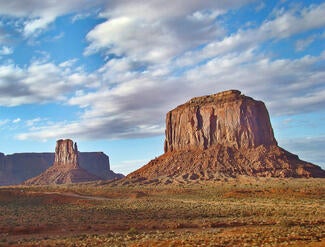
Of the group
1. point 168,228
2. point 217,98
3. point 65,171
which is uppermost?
point 217,98

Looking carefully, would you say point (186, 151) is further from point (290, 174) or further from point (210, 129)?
point (290, 174)

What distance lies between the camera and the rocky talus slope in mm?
147000

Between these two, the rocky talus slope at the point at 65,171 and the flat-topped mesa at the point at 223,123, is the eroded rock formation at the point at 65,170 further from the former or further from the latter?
the flat-topped mesa at the point at 223,123

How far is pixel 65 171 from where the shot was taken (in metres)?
156

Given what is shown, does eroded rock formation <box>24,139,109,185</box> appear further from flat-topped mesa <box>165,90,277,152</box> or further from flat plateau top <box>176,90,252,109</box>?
flat plateau top <box>176,90,252,109</box>

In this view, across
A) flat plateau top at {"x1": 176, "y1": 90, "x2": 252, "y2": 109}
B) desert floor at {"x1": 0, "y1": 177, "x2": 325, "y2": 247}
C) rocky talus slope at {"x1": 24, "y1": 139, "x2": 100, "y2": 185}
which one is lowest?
desert floor at {"x1": 0, "y1": 177, "x2": 325, "y2": 247}

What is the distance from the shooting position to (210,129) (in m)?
105

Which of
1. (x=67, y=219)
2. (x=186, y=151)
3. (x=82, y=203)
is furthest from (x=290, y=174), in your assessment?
(x=67, y=219)

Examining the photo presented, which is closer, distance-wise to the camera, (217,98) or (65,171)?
(217,98)

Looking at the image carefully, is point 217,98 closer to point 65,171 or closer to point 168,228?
point 65,171

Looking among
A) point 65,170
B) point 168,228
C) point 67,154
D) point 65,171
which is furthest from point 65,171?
point 168,228

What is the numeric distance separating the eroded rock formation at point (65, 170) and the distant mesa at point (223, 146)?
44.6 meters

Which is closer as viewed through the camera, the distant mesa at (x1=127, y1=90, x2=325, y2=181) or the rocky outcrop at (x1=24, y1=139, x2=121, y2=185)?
the distant mesa at (x1=127, y1=90, x2=325, y2=181)

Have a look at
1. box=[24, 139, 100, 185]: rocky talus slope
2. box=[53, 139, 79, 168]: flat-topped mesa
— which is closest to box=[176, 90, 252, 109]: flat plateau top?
box=[24, 139, 100, 185]: rocky talus slope
